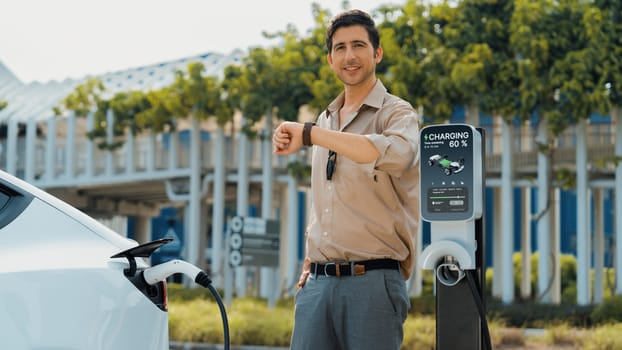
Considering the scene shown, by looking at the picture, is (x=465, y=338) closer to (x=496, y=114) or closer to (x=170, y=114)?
(x=496, y=114)

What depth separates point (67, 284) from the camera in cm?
322

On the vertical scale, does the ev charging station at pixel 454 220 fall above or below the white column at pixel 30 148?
below

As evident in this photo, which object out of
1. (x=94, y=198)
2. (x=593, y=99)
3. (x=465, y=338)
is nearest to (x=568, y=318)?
(x=593, y=99)

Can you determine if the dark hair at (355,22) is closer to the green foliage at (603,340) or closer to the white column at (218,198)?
the green foliage at (603,340)

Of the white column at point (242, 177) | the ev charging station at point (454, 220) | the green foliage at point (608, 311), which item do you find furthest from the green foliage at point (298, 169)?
the ev charging station at point (454, 220)

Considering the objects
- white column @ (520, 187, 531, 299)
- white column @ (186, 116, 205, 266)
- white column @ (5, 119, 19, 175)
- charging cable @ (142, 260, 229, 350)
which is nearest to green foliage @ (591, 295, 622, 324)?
white column @ (520, 187, 531, 299)

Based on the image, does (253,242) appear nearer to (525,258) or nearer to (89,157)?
(525,258)

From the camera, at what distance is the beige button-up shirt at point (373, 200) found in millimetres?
3631

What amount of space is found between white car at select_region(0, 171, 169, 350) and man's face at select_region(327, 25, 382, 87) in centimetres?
96

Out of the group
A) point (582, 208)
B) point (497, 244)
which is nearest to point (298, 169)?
point (497, 244)

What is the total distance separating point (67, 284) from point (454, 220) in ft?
4.82

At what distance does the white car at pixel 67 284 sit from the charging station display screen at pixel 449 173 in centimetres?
106

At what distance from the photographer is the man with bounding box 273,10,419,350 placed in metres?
3.54

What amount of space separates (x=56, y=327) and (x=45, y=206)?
467mm
